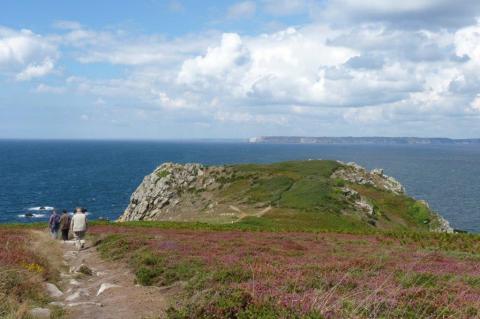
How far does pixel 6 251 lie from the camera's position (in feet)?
64.2

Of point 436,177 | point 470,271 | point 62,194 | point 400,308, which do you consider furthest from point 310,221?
point 436,177

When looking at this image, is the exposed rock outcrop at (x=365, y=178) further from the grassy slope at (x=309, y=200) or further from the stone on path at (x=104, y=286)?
the stone on path at (x=104, y=286)

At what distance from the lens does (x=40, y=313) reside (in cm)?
1205

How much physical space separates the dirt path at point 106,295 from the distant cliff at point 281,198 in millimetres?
28520

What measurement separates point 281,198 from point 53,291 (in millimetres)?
51350

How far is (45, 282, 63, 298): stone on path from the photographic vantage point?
15230 mm

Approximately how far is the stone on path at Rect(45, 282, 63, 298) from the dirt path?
A: 90 millimetres

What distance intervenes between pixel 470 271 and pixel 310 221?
3408 cm

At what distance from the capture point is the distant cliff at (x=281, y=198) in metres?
57.2

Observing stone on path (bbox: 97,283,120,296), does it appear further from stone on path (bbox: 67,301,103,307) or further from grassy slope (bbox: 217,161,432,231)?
grassy slope (bbox: 217,161,432,231)

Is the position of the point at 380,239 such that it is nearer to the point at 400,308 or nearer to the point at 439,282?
the point at 439,282

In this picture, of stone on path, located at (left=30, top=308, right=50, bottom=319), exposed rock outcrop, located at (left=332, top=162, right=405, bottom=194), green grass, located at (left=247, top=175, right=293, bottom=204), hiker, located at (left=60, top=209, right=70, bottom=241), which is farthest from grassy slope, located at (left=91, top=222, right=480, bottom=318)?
→ exposed rock outcrop, located at (left=332, top=162, right=405, bottom=194)

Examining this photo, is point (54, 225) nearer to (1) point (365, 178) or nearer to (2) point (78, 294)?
(2) point (78, 294)

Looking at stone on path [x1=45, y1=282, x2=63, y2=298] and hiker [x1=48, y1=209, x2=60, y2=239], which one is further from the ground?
stone on path [x1=45, y1=282, x2=63, y2=298]
